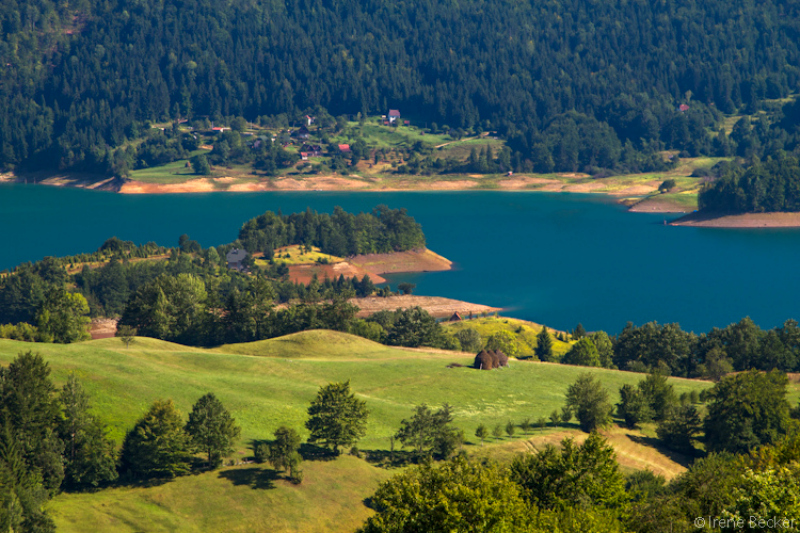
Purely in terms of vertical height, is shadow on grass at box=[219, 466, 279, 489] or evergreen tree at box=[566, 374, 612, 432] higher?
shadow on grass at box=[219, 466, 279, 489]

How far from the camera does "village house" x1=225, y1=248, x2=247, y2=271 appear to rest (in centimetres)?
19300

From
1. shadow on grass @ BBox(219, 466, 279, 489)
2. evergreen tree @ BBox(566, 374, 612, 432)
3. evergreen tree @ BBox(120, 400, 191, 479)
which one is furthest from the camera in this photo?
evergreen tree @ BBox(566, 374, 612, 432)

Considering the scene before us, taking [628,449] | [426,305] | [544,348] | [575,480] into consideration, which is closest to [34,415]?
[575,480]

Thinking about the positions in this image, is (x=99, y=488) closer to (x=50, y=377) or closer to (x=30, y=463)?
(x=30, y=463)

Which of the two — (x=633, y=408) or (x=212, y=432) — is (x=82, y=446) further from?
(x=633, y=408)

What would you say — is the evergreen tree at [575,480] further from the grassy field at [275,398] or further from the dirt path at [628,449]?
the dirt path at [628,449]

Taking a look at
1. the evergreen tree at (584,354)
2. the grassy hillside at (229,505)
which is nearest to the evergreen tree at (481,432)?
the grassy hillside at (229,505)

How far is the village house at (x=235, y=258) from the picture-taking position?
19300cm

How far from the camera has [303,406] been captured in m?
83.2

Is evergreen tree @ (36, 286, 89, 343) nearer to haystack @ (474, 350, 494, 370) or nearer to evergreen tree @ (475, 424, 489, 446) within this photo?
haystack @ (474, 350, 494, 370)

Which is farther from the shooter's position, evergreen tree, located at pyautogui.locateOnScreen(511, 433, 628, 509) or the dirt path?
the dirt path

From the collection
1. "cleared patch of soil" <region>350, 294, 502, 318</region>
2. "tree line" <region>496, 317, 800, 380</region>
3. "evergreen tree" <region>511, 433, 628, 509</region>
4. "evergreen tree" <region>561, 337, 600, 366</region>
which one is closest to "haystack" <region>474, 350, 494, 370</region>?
A: "evergreen tree" <region>561, 337, 600, 366</region>

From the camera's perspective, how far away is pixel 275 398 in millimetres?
84875

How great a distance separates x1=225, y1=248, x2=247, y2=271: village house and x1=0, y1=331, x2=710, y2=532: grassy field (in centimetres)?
8230
